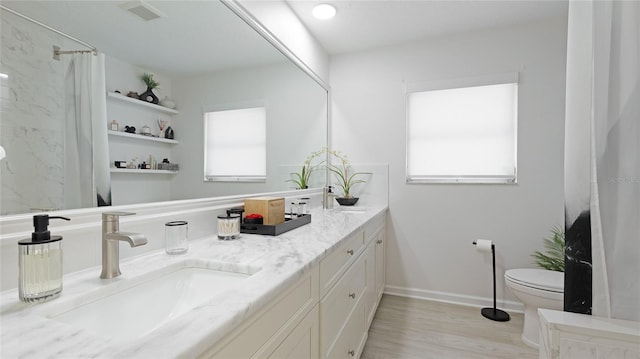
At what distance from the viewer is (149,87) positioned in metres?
1.11

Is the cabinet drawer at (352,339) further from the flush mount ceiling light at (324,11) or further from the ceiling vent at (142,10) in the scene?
the flush mount ceiling light at (324,11)

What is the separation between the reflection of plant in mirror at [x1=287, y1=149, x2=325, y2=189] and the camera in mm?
2395

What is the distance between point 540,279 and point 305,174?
6.16ft

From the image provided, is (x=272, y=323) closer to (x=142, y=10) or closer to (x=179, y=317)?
(x=179, y=317)

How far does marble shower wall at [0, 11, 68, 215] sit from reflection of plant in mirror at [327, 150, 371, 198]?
232 cm

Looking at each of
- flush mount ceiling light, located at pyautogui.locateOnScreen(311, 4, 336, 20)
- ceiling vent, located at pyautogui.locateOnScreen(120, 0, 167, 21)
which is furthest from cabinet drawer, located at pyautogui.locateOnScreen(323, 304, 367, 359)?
flush mount ceiling light, located at pyautogui.locateOnScreen(311, 4, 336, 20)

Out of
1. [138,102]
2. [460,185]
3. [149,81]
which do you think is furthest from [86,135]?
[460,185]

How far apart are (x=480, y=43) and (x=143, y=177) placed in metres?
2.80

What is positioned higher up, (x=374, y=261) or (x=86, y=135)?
(x=86, y=135)

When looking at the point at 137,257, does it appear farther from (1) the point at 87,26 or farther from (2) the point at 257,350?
(1) the point at 87,26

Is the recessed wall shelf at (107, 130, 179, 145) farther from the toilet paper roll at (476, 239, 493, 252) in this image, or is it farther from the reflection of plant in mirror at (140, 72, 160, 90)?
the toilet paper roll at (476, 239, 493, 252)

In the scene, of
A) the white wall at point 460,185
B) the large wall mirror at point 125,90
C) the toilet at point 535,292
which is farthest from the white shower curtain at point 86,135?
the toilet at point 535,292

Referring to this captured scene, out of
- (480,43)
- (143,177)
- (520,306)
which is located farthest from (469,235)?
(143,177)

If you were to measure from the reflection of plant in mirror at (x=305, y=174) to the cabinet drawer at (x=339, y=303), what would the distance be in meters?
0.91
